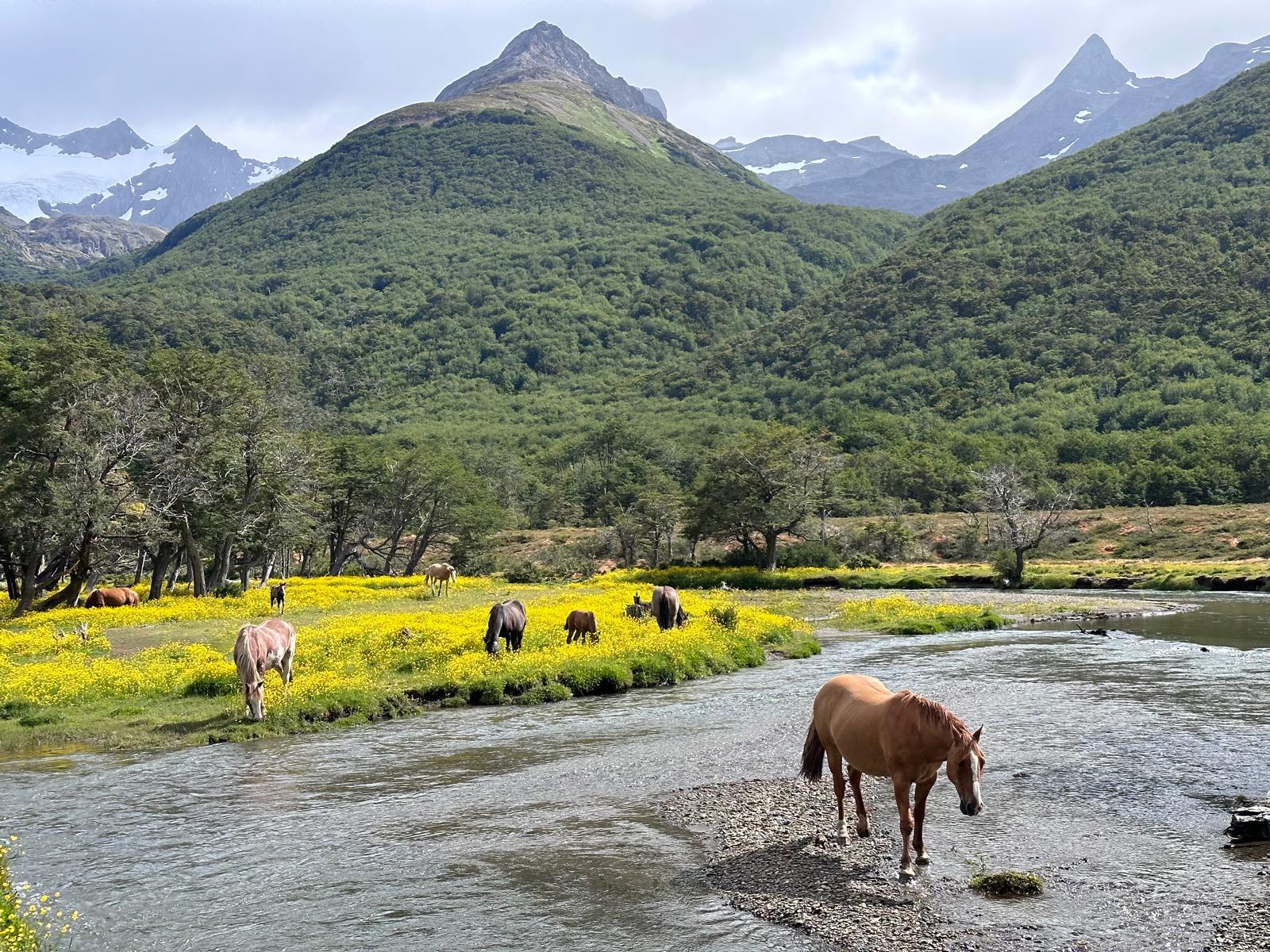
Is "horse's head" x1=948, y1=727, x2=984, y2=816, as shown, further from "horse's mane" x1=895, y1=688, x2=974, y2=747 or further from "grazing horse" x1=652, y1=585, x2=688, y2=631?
"grazing horse" x1=652, y1=585, x2=688, y2=631

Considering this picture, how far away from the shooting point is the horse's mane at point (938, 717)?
948 centimetres

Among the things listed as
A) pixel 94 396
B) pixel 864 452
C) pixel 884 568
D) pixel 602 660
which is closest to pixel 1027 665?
pixel 602 660

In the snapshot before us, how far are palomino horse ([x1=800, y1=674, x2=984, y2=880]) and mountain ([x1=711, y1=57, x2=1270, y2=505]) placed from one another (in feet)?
241

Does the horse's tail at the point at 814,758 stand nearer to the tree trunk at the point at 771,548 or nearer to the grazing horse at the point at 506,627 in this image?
the grazing horse at the point at 506,627

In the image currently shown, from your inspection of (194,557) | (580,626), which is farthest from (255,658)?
(194,557)

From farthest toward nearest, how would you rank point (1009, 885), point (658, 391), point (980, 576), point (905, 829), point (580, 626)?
point (658, 391), point (980, 576), point (580, 626), point (905, 829), point (1009, 885)

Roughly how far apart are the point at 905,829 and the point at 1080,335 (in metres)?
121

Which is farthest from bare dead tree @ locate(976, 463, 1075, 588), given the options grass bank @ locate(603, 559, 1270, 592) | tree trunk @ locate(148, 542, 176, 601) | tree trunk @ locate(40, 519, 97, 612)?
tree trunk @ locate(40, 519, 97, 612)

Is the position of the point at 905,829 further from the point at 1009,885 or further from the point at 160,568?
the point at 160,568

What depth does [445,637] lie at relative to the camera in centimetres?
2630

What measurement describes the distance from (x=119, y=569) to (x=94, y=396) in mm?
32569

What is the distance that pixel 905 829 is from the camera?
31.8 feet

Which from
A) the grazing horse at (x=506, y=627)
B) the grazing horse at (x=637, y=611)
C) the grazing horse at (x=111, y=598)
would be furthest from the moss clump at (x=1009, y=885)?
the grazing horse at (x=111, y=598)

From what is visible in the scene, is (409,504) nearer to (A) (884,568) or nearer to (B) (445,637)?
(A) (884,568)
